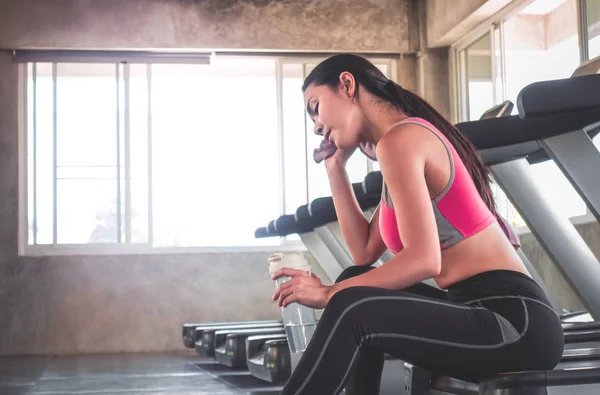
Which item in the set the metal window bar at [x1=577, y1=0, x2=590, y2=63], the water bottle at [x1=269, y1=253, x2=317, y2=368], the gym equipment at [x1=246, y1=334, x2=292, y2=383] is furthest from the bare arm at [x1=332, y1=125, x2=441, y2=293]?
the metal window bar at [x1=577, y1=0, x2=590, y2=63]

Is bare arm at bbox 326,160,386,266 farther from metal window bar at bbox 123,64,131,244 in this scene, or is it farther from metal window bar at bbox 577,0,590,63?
metal window bar at bbox 123,64,131,244

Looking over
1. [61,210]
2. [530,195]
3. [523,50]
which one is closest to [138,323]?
[61,210]

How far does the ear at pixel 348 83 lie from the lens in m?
1.62

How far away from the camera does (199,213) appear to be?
7316 millimetres

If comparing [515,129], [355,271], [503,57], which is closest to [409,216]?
[355,271]

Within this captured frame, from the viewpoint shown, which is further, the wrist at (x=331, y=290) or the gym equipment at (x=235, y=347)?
the gym equipment at (x=235, y=347)

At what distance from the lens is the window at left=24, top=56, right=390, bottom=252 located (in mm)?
6703

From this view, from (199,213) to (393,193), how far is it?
5989 mm

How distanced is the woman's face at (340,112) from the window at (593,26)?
132 inches

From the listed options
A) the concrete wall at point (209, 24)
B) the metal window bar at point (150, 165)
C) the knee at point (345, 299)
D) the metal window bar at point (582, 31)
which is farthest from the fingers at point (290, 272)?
the concrete wall at point (209, 24)

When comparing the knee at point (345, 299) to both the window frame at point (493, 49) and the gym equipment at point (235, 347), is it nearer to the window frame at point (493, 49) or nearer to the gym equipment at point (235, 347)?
the gym equipment at point (235, 347)

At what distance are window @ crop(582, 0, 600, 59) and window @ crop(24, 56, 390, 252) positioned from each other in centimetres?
253

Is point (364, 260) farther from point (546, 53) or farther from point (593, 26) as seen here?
point (546, 53)

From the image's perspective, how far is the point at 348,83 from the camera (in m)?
1.62
